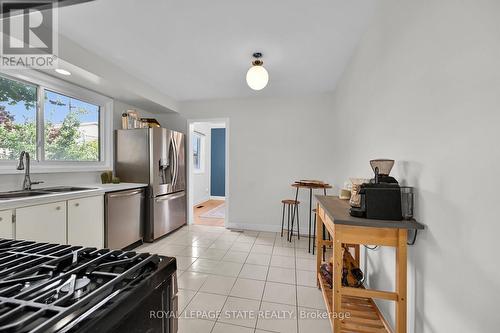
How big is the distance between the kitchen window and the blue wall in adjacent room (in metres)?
0.44

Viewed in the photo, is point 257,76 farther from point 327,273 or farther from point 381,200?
point 327,273

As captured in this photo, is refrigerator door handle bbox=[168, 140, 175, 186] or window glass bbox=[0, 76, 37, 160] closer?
window glass bbox=[0, 76, 37, 160]

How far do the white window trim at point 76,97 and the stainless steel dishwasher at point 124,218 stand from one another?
27.6 inches

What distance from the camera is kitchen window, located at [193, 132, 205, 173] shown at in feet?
20.4

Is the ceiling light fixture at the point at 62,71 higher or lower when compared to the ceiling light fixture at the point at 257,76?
higher

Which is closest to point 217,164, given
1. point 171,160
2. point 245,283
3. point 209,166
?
point 209,166

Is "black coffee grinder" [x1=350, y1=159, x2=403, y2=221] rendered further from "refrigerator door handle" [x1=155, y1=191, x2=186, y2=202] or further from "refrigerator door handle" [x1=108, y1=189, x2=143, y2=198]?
"refrigerator door handle" [x1=155, y1=191, x2=186, y2=202]

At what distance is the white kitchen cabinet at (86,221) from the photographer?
6.90 feet

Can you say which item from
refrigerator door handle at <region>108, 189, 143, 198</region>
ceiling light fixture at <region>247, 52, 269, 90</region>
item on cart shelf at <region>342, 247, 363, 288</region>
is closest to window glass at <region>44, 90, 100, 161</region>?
refrigerator door handle at <region>108, 189, 143, 198</region>

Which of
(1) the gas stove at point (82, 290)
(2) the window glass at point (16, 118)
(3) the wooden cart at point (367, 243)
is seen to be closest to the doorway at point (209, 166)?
(2) the window glass at point (16, 118)

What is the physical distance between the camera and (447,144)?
930mm

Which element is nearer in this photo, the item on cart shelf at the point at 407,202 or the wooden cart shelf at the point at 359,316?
the item on cart shelf at the point at 407,202

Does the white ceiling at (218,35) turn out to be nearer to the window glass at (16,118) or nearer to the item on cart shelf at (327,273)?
the window glass at (16,118)

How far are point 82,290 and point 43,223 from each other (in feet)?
6.28
